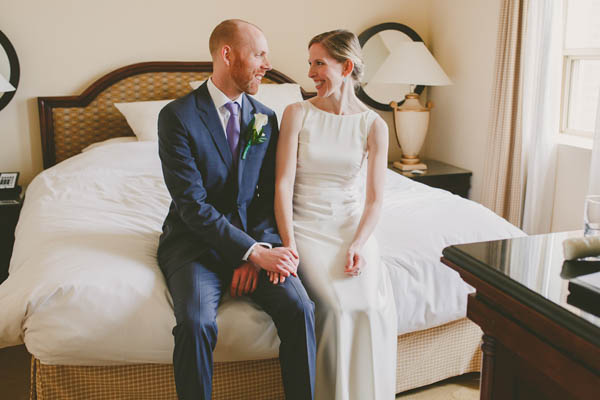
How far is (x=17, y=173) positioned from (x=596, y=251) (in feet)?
10.5

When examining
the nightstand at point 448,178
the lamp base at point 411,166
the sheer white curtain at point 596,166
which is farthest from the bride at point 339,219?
the lamp base at point 411,166

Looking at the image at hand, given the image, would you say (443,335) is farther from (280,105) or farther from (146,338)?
(280,105)

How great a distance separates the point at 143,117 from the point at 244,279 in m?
1.98

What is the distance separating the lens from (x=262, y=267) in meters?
1.73

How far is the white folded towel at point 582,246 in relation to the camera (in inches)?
44.9

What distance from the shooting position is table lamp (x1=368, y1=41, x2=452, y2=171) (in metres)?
3.70

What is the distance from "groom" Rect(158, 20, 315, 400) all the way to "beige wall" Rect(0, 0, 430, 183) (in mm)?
1933

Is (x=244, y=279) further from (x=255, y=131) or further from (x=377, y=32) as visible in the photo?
(x=377, y=32)

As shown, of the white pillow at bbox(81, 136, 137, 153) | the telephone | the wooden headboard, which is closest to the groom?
the white pillow at bbox(81, 136, 137, 153)

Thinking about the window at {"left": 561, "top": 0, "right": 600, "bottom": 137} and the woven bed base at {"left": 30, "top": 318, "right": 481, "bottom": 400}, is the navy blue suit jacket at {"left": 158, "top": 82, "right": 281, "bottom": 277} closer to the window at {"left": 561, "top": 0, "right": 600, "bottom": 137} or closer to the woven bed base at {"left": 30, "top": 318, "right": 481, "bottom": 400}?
the woven bed base at {"left": 30, "top": 318, "right": 481, "bottom": 400}

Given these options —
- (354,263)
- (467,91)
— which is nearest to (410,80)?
(467,91)

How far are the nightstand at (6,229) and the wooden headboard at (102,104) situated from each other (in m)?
0.51

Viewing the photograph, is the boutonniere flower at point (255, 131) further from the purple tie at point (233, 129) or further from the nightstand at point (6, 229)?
the nightstand at point (6, 229)

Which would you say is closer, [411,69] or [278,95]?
[278,95]
